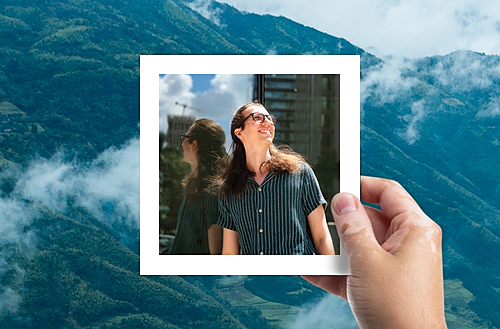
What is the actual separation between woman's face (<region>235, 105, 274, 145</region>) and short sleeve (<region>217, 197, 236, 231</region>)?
20 cm

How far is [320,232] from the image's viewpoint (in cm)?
131

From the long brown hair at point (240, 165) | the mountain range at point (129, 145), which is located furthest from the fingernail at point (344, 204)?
the mountain range at point (129, 145)

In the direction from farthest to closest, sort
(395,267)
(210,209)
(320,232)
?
(210,209)
(320,232)
(395,267)

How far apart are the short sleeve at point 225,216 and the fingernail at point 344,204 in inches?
13.5

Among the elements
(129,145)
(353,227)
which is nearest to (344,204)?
(353,227)

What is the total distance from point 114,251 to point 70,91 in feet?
2.70

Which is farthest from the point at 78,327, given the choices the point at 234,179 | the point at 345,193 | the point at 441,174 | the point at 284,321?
the point at 441,174

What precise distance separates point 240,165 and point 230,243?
0.25m

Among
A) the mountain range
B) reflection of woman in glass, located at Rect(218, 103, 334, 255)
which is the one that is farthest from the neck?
the mountain range

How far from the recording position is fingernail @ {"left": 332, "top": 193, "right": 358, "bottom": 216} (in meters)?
1.17

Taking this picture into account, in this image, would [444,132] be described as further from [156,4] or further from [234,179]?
[156,4]

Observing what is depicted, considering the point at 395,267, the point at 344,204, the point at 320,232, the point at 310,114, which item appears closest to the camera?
the point at 395,267

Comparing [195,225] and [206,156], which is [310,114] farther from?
[195,225]

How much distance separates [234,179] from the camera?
1.38m
